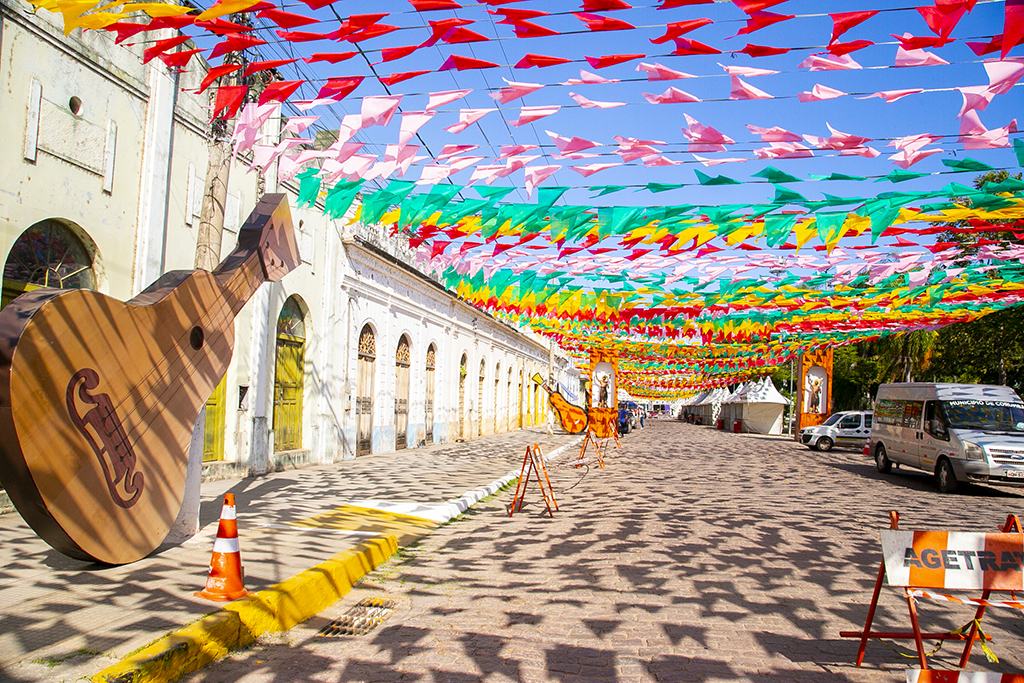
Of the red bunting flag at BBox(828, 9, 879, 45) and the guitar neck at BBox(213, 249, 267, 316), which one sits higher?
the red bunting flag at BBox(828, 9, 879, 45)

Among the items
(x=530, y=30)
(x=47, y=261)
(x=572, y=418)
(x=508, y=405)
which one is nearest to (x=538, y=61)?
(x=530, y=30)

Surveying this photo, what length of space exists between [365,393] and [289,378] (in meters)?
3.57

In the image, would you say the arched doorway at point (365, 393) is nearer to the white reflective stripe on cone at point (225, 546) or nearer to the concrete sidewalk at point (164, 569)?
the concrete sidewalk at point (164, 569)

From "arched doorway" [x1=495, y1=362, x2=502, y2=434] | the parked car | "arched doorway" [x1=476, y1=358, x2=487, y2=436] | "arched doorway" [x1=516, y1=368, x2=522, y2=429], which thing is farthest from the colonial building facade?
the parked car

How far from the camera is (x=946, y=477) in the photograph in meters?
14.0

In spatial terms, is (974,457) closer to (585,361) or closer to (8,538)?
(8,538)

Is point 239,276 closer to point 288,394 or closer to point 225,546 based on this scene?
point 225,546

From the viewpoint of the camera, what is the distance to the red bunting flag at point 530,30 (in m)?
4.44

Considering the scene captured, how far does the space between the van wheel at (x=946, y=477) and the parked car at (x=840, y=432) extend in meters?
13.2

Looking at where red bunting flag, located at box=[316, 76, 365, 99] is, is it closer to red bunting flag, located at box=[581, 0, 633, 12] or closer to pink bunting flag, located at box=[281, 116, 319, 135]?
pink bunting flag, located at box=[281, 116, 319, 135]

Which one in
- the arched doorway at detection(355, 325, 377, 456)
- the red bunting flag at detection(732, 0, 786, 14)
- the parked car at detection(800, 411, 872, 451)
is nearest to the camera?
the red bunting flag at detection(732, 0, 786, 14)

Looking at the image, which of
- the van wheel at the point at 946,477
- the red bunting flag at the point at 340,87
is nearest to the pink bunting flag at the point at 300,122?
the red bunting flag at the point at 340,87

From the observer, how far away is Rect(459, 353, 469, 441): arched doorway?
26283 millimetres

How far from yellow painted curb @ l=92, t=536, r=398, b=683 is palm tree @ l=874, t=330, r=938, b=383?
23727mm
